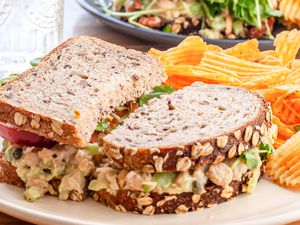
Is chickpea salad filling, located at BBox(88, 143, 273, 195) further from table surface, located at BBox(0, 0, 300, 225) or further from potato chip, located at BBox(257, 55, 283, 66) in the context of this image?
table surface, located at BBox(0, 0, 300, 225)

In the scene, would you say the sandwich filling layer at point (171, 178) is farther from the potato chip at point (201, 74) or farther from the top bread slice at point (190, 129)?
the potato chip at point (201, 74)

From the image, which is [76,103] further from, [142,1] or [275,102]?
[142,1]

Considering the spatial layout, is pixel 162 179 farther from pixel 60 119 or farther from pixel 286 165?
pixel 286 165

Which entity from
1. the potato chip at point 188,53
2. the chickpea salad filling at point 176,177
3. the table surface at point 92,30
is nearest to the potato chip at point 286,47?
the potato chip at point 188,53

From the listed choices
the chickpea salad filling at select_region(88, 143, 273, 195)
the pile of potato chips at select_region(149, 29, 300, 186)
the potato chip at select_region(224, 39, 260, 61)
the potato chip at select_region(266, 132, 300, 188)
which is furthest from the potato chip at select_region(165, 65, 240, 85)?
the chickpea salad filling at select_region(88, 143, 273, 195)

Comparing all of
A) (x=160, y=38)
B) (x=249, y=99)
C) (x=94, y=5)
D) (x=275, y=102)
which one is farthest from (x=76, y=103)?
(x=94, y=5)

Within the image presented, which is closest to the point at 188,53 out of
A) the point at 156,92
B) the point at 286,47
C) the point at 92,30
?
the point at 286,47
